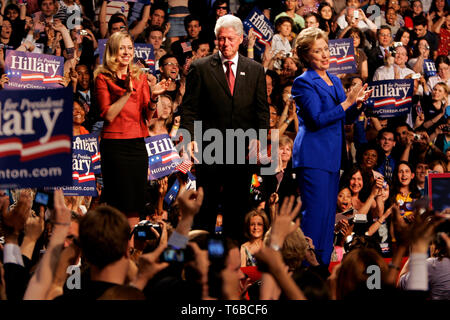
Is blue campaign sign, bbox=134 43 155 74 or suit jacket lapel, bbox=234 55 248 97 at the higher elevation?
blue campaign sign, bbox=134 43 155 74

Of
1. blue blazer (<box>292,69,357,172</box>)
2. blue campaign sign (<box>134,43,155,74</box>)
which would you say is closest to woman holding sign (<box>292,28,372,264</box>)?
blue blazer (<box>292,69,357,172</box>)

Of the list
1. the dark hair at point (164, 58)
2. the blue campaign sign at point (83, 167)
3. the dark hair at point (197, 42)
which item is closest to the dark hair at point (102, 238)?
the blue campaign sign at point (83, 167)

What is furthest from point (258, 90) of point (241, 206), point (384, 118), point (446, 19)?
point (446, 19)

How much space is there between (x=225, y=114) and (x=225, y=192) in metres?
0.45

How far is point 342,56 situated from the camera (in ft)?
26.0

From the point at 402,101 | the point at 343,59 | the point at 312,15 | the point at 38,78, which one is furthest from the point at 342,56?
the point at 38,78

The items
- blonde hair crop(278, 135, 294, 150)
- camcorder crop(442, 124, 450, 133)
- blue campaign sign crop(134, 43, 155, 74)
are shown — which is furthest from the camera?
camcorder crop(442, 124, 450, 133)

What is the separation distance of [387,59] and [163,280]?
6.69m

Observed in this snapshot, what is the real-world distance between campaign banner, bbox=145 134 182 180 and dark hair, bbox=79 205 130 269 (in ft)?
11.5

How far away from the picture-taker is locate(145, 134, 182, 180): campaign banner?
20.9 feet

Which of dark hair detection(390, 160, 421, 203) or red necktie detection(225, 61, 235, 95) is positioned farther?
dark hair detection(390, 160, 421, 203)

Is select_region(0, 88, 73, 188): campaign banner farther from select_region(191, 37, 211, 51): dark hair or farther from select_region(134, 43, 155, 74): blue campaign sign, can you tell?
select_region(191, 37, 211, 51): dark hair

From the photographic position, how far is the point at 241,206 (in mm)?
→ 4480
